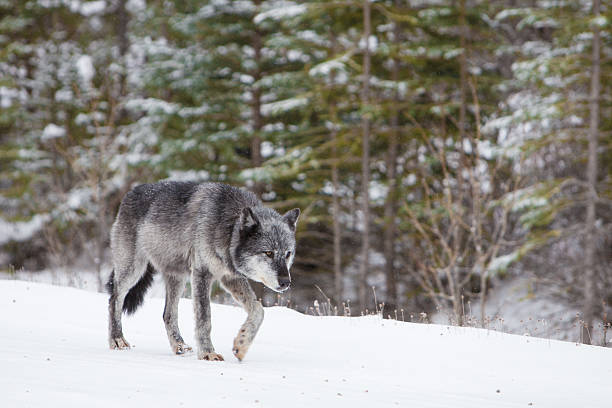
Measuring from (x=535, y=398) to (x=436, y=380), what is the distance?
846 mm

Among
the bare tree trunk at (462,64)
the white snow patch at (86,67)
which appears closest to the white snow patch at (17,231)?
the white snow patch at (86,67)

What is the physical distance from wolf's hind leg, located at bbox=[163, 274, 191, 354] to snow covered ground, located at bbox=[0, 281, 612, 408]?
21 cm

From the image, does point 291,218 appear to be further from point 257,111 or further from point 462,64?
point 257,111

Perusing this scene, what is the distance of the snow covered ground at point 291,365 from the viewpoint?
13.4 ft

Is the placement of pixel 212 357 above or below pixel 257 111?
above

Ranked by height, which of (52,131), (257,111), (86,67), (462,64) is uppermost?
(462,64)

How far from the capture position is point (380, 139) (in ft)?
57.8

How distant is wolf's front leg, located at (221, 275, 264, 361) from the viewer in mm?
5625

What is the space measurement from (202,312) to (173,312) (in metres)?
0.67

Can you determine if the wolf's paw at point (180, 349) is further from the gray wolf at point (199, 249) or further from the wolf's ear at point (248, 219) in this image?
the wolf's ear at point (248, 219)

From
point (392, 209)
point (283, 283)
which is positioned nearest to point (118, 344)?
point (283, 283)

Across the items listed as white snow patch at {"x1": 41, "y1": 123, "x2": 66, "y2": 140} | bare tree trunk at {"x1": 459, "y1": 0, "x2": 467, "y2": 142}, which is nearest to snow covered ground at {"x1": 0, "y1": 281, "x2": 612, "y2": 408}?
bare tree trunk at {"x1": 459, "y1": 0, "x2": 467, "y2": 142}

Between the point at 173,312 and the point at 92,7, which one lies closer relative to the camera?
the point at 173,312

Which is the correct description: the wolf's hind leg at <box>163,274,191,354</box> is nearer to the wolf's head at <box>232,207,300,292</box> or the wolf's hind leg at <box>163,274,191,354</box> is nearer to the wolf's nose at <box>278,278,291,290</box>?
the wolf's head at <box>232,207,300,292</box>
